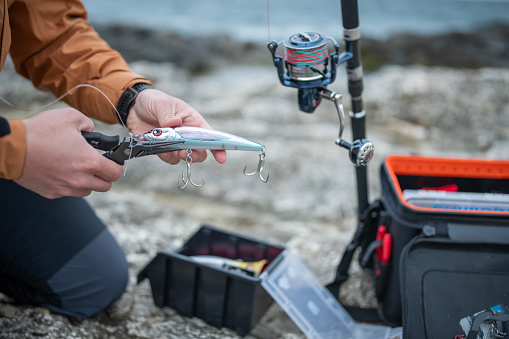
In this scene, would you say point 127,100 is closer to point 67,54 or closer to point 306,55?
point 67,54

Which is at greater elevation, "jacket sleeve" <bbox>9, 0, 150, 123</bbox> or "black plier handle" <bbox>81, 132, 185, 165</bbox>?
"jacket sleeve" <bbox>9, 0, 150, 123</bbox>

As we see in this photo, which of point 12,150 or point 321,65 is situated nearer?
point 12,150

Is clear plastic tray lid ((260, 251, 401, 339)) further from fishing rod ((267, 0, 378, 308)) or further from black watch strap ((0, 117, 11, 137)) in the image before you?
black watch strap ((0, 117, 11, 137))

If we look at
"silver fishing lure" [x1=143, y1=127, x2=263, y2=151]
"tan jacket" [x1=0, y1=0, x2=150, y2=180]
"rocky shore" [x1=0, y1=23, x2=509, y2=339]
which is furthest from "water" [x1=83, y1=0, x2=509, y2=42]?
"silver fishing lure" [x1=143, y1=127, x2=263, y2=151]

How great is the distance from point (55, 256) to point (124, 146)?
89 centimetres

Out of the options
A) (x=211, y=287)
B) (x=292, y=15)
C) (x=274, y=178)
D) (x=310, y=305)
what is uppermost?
(x=211, y=287)

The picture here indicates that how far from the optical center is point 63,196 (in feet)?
6.97

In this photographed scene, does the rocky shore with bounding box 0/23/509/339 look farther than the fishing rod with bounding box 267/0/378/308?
Yes

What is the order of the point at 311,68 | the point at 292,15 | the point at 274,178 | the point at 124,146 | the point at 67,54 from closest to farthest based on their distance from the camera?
the point at 124,146
the point at 311,68
the point at 67,54
the point at 274,178
the point at 292,15

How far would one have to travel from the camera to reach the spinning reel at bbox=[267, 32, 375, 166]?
1820 mm

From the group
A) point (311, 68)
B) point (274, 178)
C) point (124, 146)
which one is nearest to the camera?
point (124, 146)

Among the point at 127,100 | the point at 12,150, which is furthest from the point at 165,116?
the point at 12,150

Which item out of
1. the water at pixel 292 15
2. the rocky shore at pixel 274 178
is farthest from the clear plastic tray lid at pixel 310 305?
the water at pixel 292 15

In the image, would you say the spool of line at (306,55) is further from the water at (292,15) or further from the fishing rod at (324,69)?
the water at (292,15)
